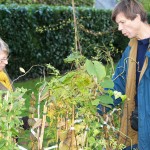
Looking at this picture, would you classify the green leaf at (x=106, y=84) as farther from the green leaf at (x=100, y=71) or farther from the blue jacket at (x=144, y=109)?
the blue jacket at (x=144, y=109)

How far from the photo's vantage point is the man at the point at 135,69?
9.39ft

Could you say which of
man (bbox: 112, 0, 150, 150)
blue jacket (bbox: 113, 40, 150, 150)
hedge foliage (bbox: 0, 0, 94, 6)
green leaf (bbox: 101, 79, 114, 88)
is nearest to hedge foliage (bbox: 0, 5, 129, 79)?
hedge foliage (bbox: 0, 0, 94, 6)

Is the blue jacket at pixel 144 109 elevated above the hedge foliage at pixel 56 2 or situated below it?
below

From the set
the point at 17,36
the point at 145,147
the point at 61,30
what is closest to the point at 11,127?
the point at 145,147

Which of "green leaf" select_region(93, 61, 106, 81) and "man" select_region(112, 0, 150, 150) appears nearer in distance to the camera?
"green leaf" select_region(93, 61, 106, 81)

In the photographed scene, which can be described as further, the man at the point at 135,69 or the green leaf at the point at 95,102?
the man at the point at 135,69

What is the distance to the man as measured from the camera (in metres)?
2.86

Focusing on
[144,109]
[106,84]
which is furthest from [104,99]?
[144,109]

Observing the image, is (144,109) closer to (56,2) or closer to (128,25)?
(128,25)

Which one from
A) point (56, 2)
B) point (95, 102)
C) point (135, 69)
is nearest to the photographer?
point (95, 102)

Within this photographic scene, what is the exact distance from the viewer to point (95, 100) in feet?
7.52

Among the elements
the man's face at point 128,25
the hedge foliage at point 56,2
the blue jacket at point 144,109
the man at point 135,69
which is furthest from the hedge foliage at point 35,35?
the blue jacket at point 144,109

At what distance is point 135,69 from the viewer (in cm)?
310

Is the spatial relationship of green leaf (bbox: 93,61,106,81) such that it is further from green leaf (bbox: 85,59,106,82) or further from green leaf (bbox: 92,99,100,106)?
green leaf (bbox: 92,99,100,106)
